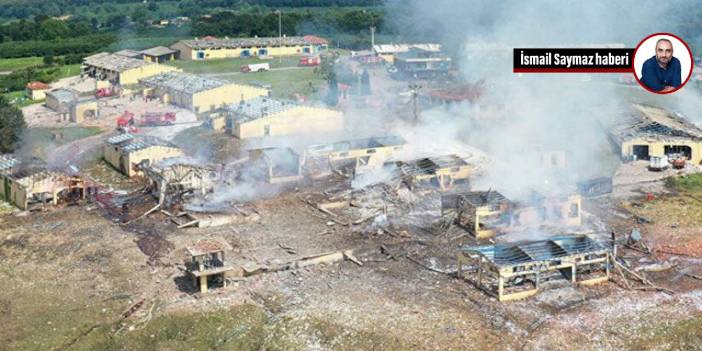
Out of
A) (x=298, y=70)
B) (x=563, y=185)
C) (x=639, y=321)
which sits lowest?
(x=639, y=321)

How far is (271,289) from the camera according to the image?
806 inches

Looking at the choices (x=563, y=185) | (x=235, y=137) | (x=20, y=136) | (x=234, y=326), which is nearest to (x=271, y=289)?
(x=234, y=326)

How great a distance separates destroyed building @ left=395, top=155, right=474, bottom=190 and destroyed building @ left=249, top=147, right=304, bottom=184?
12.6ft

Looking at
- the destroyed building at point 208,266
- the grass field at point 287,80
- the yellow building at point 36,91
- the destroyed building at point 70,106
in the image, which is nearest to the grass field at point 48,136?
the destroyed building at point 70,106

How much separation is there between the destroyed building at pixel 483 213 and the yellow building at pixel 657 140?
10.6m

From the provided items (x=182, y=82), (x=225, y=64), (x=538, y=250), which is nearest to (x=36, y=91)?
(x=182, y=82)

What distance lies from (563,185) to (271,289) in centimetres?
1207

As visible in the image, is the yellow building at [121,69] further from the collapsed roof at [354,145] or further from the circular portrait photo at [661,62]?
the circular portrait photo at [661,62]

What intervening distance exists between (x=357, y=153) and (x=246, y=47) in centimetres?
3986

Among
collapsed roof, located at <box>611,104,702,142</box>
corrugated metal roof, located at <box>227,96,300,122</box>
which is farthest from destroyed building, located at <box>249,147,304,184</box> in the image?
collapsed roof, located at <box>611,104,702,142</box>

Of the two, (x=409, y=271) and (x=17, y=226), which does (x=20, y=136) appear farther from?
(x=409, y=271)

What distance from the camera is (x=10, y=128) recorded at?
122 feet

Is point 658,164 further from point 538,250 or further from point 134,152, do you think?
point 134,152

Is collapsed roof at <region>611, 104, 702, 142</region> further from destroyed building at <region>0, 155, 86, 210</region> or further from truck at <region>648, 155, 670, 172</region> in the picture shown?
destroyed building at <region>0, 155, 86, 210</region>
